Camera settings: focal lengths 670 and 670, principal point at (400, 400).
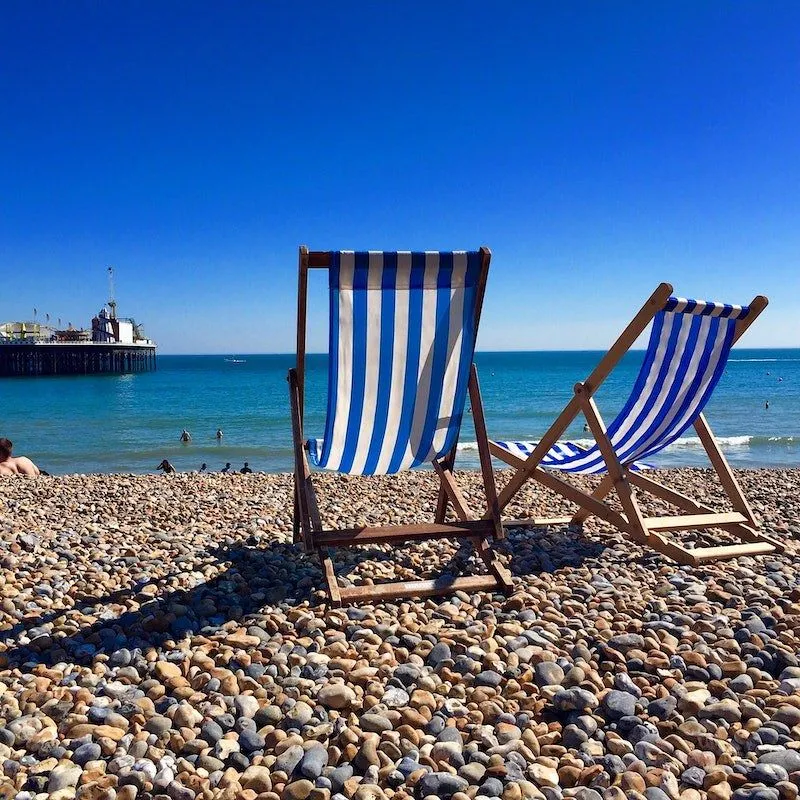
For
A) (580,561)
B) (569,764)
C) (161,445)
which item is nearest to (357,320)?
(580,561)

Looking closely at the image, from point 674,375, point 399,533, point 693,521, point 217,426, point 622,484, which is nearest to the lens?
point 399,533

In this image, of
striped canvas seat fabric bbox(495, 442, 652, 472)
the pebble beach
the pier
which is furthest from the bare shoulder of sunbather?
the pier

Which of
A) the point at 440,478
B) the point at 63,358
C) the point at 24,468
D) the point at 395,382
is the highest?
the point at 63,358

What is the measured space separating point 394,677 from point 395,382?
1.51 metres

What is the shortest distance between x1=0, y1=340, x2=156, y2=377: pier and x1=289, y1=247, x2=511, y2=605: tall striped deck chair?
58550mm

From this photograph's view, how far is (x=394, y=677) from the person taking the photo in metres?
2.32

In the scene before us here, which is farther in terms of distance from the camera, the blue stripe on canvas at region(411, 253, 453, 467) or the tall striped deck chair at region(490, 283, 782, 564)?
the tall striped deck chair at region(490, 283, 782, 564)

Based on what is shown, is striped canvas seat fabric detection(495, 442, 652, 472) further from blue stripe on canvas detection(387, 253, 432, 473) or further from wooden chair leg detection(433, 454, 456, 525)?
blue stripe on canvas detection(387, 253, 432, 473)

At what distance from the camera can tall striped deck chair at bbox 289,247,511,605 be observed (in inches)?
123

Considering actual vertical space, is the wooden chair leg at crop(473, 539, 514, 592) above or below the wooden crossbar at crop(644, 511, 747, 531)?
below

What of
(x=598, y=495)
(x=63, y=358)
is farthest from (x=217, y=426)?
(x=63, y=358)

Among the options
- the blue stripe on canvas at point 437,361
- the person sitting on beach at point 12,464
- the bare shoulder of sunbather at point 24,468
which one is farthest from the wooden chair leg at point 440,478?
the bare shoulder of sunbather at point 24,468

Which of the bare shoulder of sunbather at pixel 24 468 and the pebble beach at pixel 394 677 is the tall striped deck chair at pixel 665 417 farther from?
the bare shoulder of sunbather at pixel 24 468

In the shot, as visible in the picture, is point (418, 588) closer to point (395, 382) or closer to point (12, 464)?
point (395, 382)
